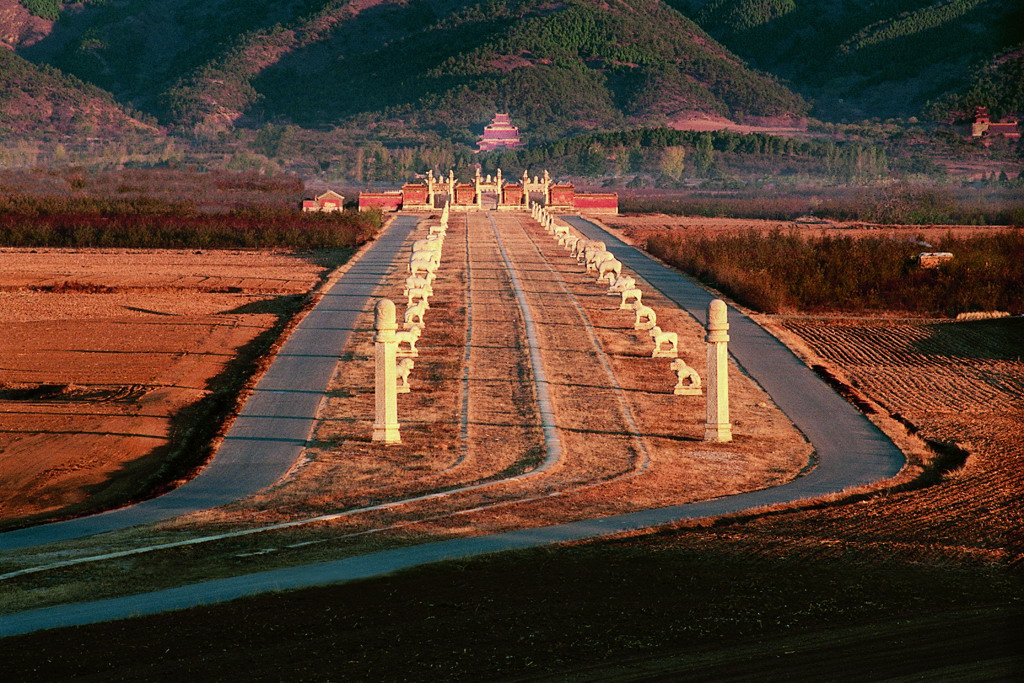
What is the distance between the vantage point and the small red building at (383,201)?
84.2 metres

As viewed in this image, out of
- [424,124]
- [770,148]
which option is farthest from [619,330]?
[424,124]

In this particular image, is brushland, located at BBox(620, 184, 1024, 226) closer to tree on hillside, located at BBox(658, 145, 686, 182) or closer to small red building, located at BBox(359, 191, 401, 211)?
small red building, located at BBox(359, 191, 401, 211)

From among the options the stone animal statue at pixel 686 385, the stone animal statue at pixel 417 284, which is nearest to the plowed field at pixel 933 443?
the stone animal statue at pixel 686 385

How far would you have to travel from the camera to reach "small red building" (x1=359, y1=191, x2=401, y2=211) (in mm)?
84188

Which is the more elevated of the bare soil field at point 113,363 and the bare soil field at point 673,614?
the bare soil field at point 673,614

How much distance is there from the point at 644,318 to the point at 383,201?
185 ft

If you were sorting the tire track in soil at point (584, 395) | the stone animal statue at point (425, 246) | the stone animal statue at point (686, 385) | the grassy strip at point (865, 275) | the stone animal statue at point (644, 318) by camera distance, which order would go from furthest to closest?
the stone animal statue at point (425, 246), the grassy strip at point (865, 275), the stone animal statue at point (644, 318), the stone animal statue at point (686, 385), the tire track in soil at point (584, 395)

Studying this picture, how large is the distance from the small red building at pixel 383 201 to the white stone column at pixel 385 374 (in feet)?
213

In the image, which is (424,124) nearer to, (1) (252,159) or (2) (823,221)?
(1) (252,159)

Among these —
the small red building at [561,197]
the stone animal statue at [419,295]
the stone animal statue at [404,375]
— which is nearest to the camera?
the stone animal statue at [404,375]

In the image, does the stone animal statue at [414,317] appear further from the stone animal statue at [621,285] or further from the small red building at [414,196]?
the small red building at [414,196]

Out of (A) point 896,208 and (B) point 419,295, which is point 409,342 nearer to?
(B) point 419,295

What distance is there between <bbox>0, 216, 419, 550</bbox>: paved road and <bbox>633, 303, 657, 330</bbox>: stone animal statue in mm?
5583

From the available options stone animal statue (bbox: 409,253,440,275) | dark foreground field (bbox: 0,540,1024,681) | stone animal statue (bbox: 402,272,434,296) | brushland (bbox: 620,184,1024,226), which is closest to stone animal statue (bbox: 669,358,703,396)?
dark foreground field (bbox: 0,540,1024,681)
